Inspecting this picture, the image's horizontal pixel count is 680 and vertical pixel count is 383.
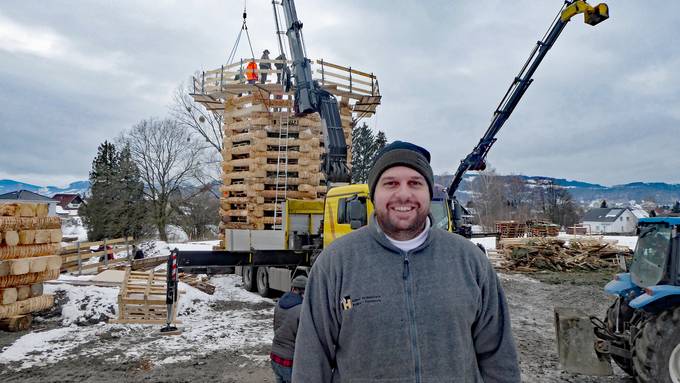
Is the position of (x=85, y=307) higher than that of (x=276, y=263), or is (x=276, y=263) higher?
(x=276, y=263)

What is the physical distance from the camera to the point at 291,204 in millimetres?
13078

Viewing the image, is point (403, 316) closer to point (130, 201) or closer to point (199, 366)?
point (199, 366)

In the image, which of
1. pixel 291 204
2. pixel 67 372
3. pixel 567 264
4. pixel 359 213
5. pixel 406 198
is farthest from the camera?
pixel 567 264

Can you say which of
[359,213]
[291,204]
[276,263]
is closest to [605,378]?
[359,213]

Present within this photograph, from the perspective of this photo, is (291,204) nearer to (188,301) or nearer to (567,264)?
(188,301)

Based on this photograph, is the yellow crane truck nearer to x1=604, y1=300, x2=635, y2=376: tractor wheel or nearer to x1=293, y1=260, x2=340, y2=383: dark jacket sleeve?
x1=604, y1=300, x2=635, y2=376: tractor wheel

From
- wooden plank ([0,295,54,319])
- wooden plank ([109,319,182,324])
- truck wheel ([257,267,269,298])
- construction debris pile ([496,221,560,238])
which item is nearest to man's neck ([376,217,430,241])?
wooden plank ([109,319,182,324])

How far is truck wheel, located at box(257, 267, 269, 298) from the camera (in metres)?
13.7

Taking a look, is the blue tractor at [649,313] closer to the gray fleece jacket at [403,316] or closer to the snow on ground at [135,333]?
the gray fleece jacket at [403,316]

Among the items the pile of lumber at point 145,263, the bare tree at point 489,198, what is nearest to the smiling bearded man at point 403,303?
the pile of lumber at point 145,263

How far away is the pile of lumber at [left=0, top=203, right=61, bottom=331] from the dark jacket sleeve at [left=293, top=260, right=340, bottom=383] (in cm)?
925

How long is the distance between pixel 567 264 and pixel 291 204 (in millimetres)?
14159

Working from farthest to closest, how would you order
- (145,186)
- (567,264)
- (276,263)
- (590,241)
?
(145,186), (590,241), (567,264), (276,263)

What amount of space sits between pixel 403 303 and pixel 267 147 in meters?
15.1
